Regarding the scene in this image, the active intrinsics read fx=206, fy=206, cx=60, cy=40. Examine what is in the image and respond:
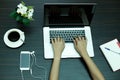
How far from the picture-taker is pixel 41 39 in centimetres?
127

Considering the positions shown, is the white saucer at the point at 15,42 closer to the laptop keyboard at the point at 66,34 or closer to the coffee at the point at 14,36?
the coffee at the point at 14,36

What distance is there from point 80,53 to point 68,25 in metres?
0.20

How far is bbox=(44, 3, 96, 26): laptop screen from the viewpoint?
45.6 inches

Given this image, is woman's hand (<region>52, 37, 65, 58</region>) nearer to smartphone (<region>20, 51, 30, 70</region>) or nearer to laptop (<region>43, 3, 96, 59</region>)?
laptop (<region>43, 3, 96, 59</region>)

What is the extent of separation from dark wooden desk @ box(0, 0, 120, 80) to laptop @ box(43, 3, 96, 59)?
4cm

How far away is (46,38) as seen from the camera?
127 cm

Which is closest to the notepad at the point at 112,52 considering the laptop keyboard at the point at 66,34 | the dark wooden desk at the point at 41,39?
the dark wooden desk at the point at 41,39

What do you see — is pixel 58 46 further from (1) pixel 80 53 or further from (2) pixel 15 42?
(2) pixel 15 42

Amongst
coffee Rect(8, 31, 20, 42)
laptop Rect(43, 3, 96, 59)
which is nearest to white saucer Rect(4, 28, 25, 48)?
coffee Rect(8, 31, 20, 42)

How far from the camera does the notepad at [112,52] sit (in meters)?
1.23

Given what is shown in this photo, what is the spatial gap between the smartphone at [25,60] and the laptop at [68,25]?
11 centimetres

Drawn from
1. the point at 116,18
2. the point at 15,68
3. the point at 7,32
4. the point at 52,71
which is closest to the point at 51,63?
the point at 52,71

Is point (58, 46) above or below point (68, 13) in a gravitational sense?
below

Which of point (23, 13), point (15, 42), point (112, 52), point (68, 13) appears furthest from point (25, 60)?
point (112, 52)
